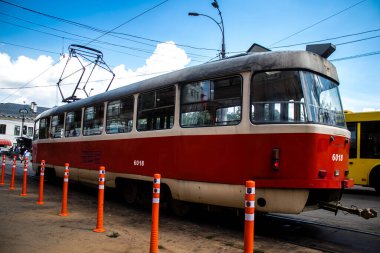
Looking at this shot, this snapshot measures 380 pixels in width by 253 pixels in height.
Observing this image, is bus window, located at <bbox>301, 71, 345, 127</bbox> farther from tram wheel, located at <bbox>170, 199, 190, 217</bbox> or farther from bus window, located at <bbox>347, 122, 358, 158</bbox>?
bus window, located at <bbox>347, 122, 358, 158</bbox>

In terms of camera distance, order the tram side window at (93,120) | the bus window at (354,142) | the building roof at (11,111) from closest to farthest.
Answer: the tram side window at (93,120) < the bus window at (354,142) < the building roof at (11,111)

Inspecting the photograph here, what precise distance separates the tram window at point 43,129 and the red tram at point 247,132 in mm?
7135

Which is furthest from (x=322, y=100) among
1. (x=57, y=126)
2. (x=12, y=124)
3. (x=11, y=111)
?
(x=11, y=111)

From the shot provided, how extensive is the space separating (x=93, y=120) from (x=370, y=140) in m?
9.45

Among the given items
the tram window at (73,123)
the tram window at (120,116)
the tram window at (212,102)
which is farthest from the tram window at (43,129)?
the tram window at (212,102)

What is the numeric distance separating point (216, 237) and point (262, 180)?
49.4 inches

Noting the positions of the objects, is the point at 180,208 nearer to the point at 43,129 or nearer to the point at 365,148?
the point at 365,148

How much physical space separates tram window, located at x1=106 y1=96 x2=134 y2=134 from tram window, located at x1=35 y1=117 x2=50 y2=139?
18.2 feet

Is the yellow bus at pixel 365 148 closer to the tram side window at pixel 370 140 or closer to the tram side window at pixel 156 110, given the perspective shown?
the tram side window at pixel 370 140

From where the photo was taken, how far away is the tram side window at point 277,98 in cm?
605

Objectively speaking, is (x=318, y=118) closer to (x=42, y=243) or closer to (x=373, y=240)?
(x=373, y=240)

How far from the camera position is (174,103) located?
7.68m

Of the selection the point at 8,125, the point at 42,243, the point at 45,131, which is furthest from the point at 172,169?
the point at 8,125

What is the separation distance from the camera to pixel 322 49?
6.97 m
